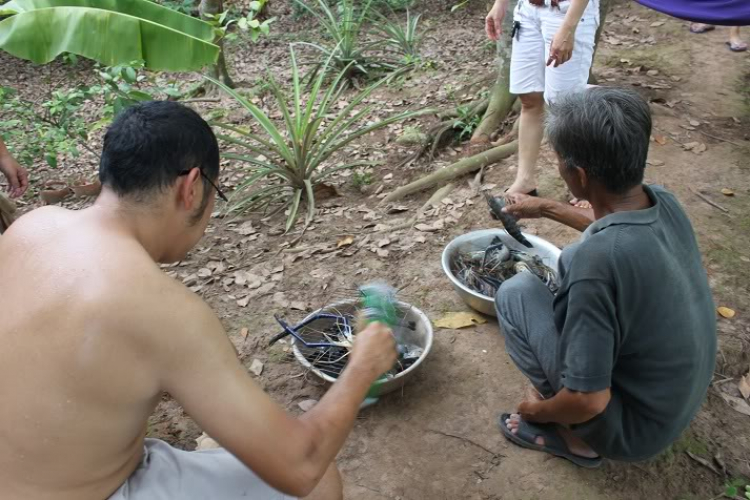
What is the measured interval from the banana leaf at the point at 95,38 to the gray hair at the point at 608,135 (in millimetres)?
2511

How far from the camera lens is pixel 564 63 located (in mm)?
3486

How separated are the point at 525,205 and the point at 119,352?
1.94m

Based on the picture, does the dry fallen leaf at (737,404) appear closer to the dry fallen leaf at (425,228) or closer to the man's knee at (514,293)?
the man's knee at (514,293)

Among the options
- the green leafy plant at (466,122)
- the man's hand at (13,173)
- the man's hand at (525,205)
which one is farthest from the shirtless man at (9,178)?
the green leafy plant at (466,122)

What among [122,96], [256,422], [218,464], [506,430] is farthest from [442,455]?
[122,96]

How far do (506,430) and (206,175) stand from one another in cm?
172

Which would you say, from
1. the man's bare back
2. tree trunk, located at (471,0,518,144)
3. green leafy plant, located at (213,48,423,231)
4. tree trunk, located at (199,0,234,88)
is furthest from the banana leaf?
tree trunk, located at (199,0,234,88)

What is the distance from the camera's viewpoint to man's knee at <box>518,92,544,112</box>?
3.93 metres

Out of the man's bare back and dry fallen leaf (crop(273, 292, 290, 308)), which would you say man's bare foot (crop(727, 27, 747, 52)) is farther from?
the man's bare back

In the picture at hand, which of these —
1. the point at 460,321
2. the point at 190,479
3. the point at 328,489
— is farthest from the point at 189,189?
the point at 460,321

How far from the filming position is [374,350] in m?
1.76

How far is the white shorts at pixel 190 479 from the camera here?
5.60 feet

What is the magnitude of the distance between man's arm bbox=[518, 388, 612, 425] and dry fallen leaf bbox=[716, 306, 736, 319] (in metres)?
1.47

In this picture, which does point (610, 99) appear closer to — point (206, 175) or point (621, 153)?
point (621, 153)
